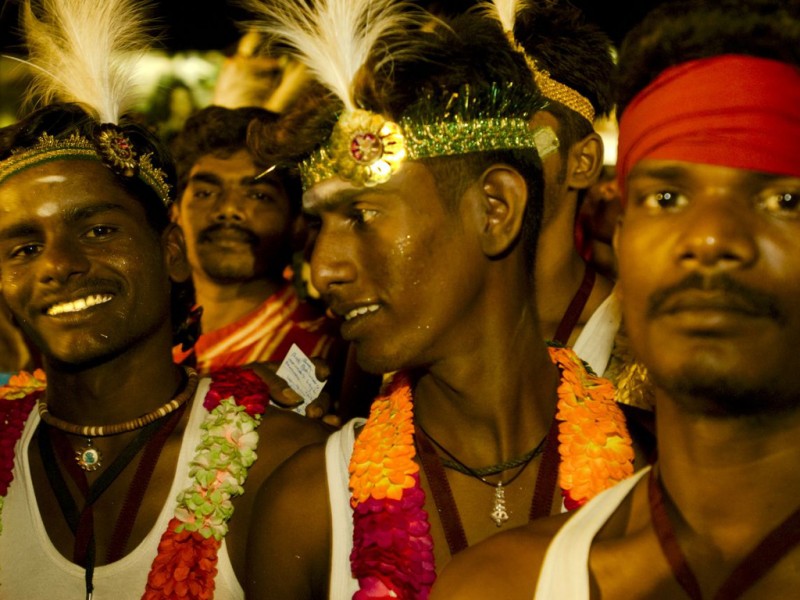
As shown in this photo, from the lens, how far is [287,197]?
16.5 ft

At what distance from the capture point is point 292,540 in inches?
100

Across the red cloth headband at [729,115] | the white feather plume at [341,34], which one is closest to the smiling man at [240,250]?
the white feather plume at [341,34]

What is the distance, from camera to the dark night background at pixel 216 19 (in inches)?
243

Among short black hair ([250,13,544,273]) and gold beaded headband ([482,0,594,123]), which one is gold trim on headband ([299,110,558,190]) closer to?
short black hair ([250,13,544,273])

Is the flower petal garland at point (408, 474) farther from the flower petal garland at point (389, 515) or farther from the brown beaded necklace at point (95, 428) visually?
the brown beaded necklace at point (95, 428)

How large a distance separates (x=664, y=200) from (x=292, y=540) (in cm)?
134

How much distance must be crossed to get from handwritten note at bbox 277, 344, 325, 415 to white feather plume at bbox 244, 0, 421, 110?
4.24ft

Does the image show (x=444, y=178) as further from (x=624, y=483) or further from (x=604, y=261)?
(x=604, y=261)

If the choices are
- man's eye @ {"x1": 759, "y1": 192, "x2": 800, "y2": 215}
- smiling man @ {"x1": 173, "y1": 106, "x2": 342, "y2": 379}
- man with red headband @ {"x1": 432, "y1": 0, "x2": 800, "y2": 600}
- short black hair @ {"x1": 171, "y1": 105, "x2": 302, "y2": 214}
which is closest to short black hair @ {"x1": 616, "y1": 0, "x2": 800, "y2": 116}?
man with red headband @ {"x1": 432, "y1": 0, "x2": 800, "y2": 600}

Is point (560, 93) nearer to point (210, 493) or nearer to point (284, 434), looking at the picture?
point (284, 434)

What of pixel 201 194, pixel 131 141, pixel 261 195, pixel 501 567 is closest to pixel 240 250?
pixel 261 195

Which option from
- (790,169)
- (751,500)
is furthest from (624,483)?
(790,169)

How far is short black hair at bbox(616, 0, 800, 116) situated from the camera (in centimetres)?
183

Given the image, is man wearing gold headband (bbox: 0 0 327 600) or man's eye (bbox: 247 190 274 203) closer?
man wearing gold headband (bbox: 0 0 327 600)
